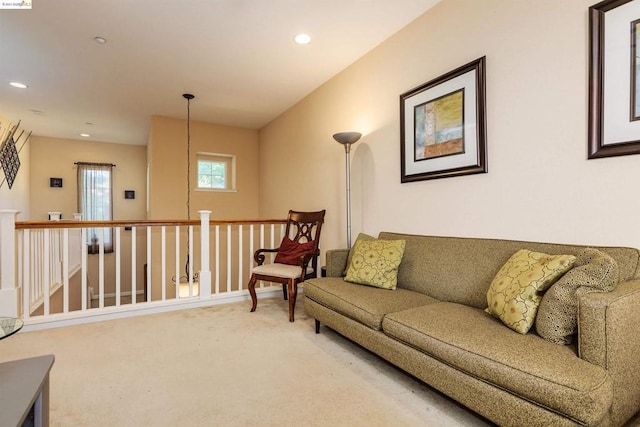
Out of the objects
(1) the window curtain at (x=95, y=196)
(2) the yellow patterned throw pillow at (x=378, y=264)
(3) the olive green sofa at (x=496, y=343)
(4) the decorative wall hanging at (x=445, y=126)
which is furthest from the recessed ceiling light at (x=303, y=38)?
(1) the window curtain at (x=95, y=196)

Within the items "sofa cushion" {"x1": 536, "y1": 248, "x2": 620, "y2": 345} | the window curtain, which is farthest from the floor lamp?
the window curtain

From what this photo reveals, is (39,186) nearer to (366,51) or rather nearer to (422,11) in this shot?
(366,51)

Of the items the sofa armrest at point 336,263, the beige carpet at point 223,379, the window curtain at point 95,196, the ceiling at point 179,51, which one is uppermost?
the ceiling at point 179,51

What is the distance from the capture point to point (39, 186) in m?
6.27

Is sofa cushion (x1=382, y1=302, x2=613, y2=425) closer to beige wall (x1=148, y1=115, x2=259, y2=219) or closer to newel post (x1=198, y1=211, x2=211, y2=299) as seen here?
newel post (x1=198, y1=211, x2=211, y2=299)

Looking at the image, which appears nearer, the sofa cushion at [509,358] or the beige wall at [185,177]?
the sofa cushion at [509,358]

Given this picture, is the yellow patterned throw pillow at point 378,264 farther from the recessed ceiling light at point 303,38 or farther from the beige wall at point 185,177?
the beige wall at point 185,177

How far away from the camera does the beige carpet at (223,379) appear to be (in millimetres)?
1591

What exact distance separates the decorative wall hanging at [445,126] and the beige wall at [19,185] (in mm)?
5421

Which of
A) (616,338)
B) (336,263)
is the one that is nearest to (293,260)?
(336,263)

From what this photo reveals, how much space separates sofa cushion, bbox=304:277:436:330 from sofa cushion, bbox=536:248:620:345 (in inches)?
29.5

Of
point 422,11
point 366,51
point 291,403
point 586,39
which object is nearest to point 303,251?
point 291,403

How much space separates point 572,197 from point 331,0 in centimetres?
209

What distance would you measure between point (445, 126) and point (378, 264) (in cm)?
115
